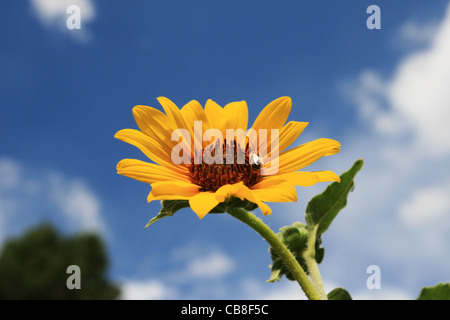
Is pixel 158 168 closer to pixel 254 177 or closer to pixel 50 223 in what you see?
pixel 254 177

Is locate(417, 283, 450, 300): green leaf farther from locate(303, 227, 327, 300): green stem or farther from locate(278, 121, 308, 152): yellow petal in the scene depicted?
locate(278, 121, 308, 152): yellow petal

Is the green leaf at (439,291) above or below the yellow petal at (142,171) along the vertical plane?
below

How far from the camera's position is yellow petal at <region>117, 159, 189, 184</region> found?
1445mm

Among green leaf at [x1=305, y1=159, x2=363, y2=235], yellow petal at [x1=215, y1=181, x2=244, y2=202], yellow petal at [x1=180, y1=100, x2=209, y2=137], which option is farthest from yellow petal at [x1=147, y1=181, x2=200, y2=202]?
green leaf at [x1=305, y1=159, x2=363, y2=235]

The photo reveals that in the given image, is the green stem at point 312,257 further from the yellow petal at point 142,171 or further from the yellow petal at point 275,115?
the yellow petal at point 142,171

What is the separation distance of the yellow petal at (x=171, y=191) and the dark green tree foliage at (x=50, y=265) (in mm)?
28439

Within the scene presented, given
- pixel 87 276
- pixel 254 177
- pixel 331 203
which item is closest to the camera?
pixel 254 177

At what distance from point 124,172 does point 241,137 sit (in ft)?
1.83

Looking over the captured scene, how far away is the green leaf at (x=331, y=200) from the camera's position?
1.80m

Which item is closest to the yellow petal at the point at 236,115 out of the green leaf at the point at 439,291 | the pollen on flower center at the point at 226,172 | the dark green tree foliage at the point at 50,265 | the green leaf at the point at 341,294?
the pollen on flower center at the point at 226,172

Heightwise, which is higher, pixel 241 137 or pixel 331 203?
pixel 241 137
